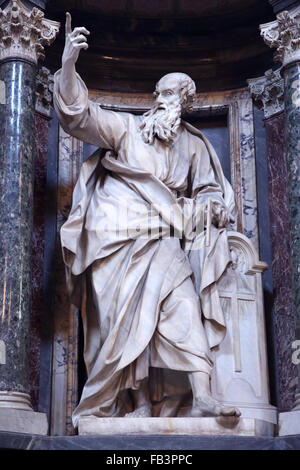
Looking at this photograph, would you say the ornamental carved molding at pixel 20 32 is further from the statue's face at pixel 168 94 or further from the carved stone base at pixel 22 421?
the carved stone base at pixel 22 421

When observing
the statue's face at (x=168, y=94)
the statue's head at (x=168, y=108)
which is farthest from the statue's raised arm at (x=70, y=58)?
the statue's face at (x=168, y=94)

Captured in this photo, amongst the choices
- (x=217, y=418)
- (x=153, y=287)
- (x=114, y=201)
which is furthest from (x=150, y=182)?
(x=217, y=418)

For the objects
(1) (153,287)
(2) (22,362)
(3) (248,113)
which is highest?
(3) (248,113)

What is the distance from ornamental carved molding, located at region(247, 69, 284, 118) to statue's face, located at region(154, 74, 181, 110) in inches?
49.3

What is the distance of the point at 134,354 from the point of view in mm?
7449

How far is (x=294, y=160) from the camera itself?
8227 millimetres

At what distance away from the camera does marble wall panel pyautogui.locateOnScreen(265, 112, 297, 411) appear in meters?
8.60

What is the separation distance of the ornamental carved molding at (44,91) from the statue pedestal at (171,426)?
3.40 metres

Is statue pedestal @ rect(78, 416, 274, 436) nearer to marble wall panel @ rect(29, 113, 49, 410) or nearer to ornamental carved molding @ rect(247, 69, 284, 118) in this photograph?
marble wall panel @ rect(29, 113, 49, 410)

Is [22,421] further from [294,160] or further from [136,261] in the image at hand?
[294,160]

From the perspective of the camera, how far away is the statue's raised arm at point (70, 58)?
7.69 meters

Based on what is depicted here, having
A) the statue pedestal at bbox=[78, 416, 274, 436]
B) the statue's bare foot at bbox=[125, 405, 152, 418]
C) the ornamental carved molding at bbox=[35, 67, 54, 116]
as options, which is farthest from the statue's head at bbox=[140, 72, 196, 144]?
the statue pedestal at bbox=[78, 416, 274, 436]

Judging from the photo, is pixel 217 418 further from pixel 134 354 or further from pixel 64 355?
pixel 64 355

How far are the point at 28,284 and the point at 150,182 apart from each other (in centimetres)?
137
